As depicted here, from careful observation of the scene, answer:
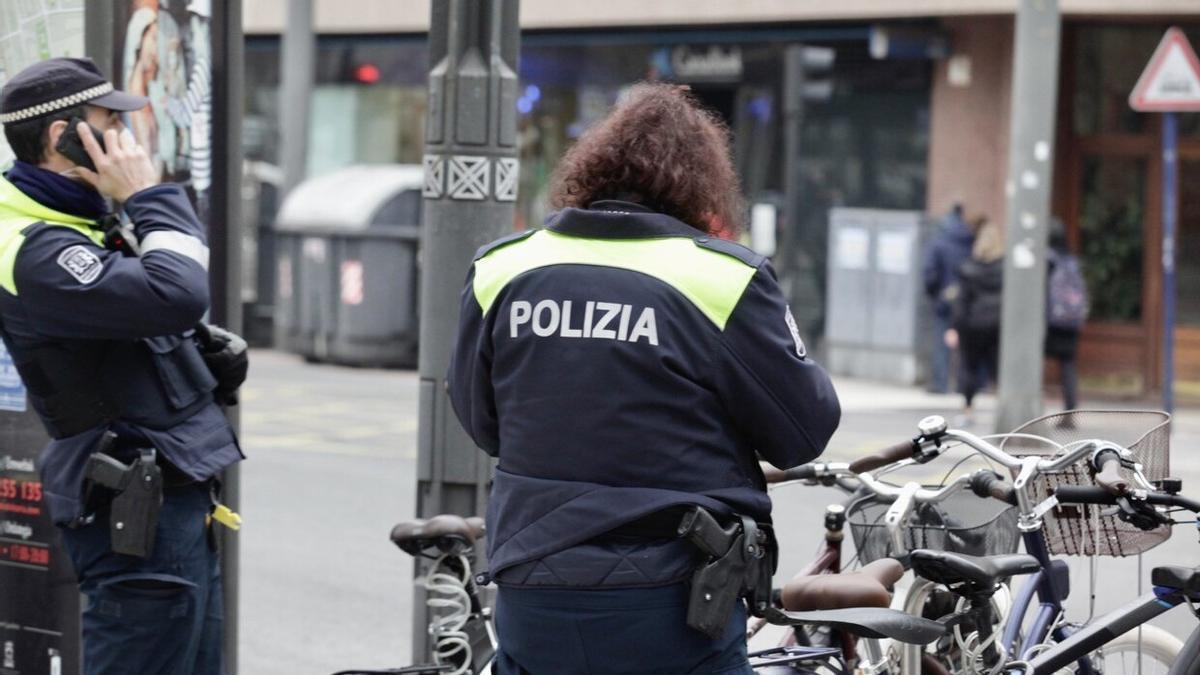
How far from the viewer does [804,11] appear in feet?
57.8

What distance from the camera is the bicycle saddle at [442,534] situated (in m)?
4.13

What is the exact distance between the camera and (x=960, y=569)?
3.86m

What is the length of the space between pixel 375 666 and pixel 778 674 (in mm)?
→ 3250

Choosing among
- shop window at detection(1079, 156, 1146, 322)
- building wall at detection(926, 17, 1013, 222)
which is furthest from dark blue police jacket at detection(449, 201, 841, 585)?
building wall at detection(926, 17, 1013, 222)

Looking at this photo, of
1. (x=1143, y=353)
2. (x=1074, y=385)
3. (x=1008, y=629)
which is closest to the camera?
(x=1008, y=629)

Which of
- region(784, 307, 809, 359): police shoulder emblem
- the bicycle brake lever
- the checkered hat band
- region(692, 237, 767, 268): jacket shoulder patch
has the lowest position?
the bicycle brake lever

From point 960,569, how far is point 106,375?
189 cm

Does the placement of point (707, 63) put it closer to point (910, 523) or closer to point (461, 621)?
point (910, 523)

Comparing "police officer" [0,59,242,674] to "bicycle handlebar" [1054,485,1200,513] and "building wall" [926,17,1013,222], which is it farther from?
"building wall" [926,17,1013,222]

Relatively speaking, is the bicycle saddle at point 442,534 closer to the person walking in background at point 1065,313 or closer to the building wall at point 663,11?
the building wall at point 663,11

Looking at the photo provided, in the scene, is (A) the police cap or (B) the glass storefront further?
(B) the glass storefront

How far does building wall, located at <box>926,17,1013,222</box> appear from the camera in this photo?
17.0 m

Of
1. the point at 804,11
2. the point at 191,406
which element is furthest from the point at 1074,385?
the point at 191,406

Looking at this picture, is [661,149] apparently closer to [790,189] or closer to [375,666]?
[375,666]
